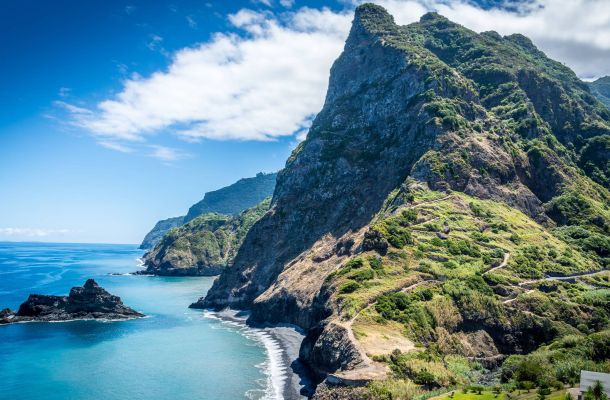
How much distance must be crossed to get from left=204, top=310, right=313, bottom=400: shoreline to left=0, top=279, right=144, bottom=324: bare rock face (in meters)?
30.8

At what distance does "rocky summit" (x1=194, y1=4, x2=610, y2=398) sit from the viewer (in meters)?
66.8

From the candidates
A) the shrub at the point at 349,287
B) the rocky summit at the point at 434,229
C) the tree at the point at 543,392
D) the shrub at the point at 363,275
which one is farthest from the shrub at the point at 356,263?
the tree at the point at 543,392

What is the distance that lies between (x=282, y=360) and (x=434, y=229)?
4459 centimetres

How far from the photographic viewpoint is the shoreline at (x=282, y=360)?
67062 mm

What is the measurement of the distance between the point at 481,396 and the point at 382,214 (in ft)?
267

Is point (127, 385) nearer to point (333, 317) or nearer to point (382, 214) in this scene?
point (333, 317)

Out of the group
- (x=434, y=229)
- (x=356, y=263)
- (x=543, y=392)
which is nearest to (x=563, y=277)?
(x=434, y=229)

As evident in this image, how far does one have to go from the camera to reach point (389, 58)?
583 feet

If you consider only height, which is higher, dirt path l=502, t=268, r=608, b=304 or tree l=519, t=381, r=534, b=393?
dirt path l=502, t=268, r=608, b=304

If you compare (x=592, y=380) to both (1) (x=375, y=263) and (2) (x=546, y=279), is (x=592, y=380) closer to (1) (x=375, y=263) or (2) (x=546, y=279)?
(1) (x=375, y=263)

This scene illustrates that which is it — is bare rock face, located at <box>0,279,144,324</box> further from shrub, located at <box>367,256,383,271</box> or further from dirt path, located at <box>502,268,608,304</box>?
dirt path, located at <box>502,268,608,304</box>

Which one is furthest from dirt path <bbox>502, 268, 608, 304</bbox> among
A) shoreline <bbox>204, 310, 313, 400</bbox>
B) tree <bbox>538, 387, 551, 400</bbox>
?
tree <bbox>538, 387, 551, 400</bbox>

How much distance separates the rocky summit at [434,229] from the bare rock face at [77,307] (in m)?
29.2

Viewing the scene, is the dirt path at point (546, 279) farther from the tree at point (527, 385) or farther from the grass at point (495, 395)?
the grass at point (495, 395)
